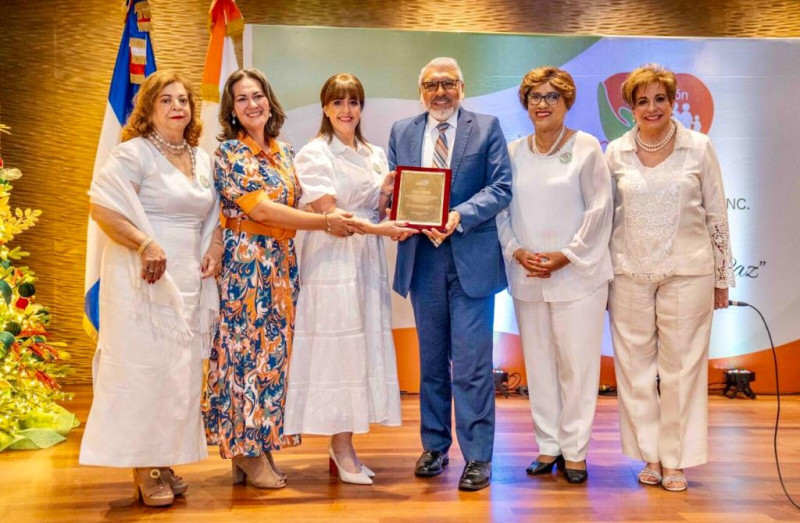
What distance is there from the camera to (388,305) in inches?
147

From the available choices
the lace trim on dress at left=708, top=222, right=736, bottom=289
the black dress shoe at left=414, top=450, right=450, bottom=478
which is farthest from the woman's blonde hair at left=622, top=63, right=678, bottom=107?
the black dress shoe at left=414, top=450, right=450, bottom=478

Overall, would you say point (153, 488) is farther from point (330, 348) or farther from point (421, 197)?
point (421, 197)

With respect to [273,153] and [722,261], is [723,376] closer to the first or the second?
[722,261]

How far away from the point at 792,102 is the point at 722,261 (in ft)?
9.01

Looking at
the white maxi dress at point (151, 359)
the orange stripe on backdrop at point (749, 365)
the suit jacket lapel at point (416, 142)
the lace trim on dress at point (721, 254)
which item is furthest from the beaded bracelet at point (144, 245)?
the orange stripe on backdrop at point (749, 365)

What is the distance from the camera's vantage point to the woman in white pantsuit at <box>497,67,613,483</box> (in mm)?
3627

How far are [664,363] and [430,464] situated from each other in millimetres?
1076

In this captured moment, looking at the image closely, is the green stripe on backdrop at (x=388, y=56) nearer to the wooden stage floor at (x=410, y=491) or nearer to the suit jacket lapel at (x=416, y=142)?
the suit jacket lapel at (x=416, y=142)

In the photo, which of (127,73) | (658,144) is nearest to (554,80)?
(658,144)

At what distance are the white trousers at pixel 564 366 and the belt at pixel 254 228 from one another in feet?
3.47

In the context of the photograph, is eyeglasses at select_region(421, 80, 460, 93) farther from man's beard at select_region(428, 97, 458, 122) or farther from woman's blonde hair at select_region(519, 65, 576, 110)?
woman's blonde hair at select_region(519, 65, 576, 110)

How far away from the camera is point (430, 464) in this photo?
3795mm

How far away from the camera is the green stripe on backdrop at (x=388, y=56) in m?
5.68

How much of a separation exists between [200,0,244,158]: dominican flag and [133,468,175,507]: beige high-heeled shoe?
2139 mm
